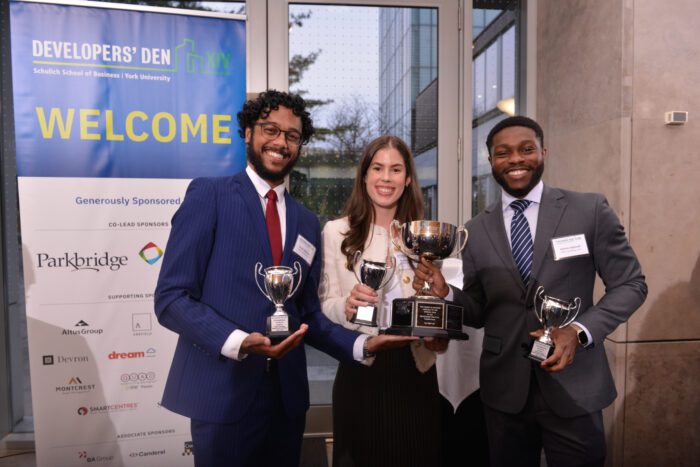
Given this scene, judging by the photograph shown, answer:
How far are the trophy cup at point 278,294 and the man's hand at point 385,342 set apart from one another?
0.41 m

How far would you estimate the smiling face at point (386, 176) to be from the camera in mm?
2184

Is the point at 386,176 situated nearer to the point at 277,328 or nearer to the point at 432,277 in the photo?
the point at 432,277

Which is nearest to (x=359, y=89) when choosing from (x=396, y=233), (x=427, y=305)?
(x=396, y=233)

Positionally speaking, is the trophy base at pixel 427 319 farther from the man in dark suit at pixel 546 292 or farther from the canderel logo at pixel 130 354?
the canderel logo at pixel 130 354

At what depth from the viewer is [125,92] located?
9.71ft

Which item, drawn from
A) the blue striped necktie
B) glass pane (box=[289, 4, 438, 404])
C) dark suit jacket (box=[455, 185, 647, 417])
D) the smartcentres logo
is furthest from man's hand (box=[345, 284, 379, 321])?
glass pane (box=[289, 4, 438, 404])

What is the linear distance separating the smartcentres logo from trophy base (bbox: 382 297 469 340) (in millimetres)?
1907

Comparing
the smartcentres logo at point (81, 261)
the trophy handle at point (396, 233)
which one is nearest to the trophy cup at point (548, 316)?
the trophy handle at point (396, 233)

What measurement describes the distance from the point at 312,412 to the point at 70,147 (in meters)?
2.46

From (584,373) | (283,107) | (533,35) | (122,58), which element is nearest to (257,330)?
(283,107)

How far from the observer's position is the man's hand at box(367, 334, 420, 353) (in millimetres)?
1832

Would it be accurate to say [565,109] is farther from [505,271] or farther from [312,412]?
[312,412]

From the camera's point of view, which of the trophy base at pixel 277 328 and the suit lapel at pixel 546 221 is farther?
the suit lapel at pixel 546 221

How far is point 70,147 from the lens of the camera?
2887 mm
